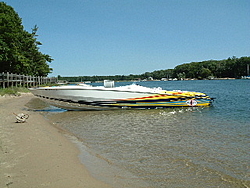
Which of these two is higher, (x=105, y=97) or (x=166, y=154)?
(x=105, y=97)

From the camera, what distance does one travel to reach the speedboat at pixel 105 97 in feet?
39.6

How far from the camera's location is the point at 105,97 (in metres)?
12.3

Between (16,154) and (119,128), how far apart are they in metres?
3.98

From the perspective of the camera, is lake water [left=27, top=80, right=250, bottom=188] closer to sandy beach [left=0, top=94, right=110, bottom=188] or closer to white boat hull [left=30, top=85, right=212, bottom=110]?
sandy beach [left=0, top=94, right=110, bottom=188]

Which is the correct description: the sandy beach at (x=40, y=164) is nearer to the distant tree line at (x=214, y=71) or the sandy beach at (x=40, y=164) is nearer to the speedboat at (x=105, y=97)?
the speedboat at (x=105, y=97)

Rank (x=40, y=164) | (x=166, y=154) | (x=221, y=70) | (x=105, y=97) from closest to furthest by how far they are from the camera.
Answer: (x=40, y=164) → (x=166, y=154) → (x=105, y=97) → (x=221, y=70)

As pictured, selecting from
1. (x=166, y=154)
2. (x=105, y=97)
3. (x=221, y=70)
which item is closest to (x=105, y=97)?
(x=105, y=97)

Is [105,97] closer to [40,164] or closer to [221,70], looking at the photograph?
[40,164]

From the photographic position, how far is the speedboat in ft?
39.6

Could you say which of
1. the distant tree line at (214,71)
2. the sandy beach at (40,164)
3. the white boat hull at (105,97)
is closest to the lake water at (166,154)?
the sandy beach at (40,164)

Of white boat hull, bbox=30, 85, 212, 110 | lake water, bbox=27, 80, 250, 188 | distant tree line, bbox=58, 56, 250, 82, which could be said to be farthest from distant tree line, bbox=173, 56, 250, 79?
lake water, bbox=27, 80, 250, 188

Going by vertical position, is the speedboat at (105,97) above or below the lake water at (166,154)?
above

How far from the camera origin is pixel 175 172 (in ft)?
13.2

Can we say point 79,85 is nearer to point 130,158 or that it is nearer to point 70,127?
point 70,127
